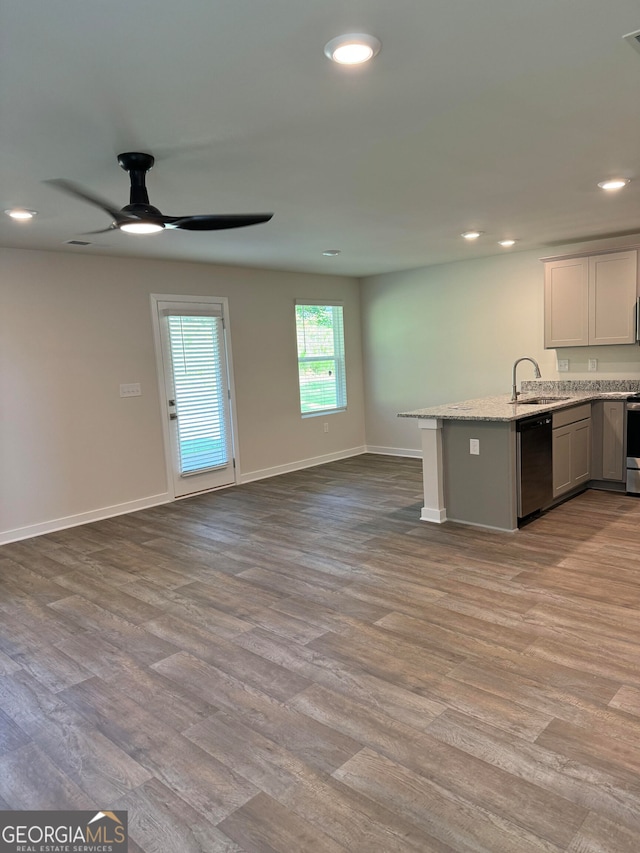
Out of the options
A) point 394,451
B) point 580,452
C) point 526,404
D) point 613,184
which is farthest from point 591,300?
point 394,451

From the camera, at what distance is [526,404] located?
507cm

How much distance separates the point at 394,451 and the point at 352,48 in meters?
6.29

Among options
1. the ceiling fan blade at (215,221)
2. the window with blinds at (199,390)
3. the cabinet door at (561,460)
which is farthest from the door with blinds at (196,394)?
the cabinet door at (561,460)

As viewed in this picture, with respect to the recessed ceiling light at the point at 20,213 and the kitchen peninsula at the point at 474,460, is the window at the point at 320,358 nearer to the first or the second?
the kitchen peninsula at the point at 474,460

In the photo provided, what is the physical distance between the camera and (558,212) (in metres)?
4.46

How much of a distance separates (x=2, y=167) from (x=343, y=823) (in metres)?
3.21

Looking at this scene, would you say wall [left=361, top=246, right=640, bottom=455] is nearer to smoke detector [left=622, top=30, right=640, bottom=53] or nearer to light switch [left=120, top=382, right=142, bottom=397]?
light switch [left=120, top=382, right=142, bottom=397]

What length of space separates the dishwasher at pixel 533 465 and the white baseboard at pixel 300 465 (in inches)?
129

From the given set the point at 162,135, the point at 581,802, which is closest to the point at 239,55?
the point at 162,135

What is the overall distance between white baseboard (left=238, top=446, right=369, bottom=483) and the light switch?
5.34 ft

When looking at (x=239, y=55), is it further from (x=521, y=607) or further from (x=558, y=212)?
(x=558, y=212)

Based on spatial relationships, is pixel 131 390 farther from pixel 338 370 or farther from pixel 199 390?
pixel 338 370

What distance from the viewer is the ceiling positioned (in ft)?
5.75

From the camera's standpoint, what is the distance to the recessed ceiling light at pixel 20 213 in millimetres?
A: 3604
